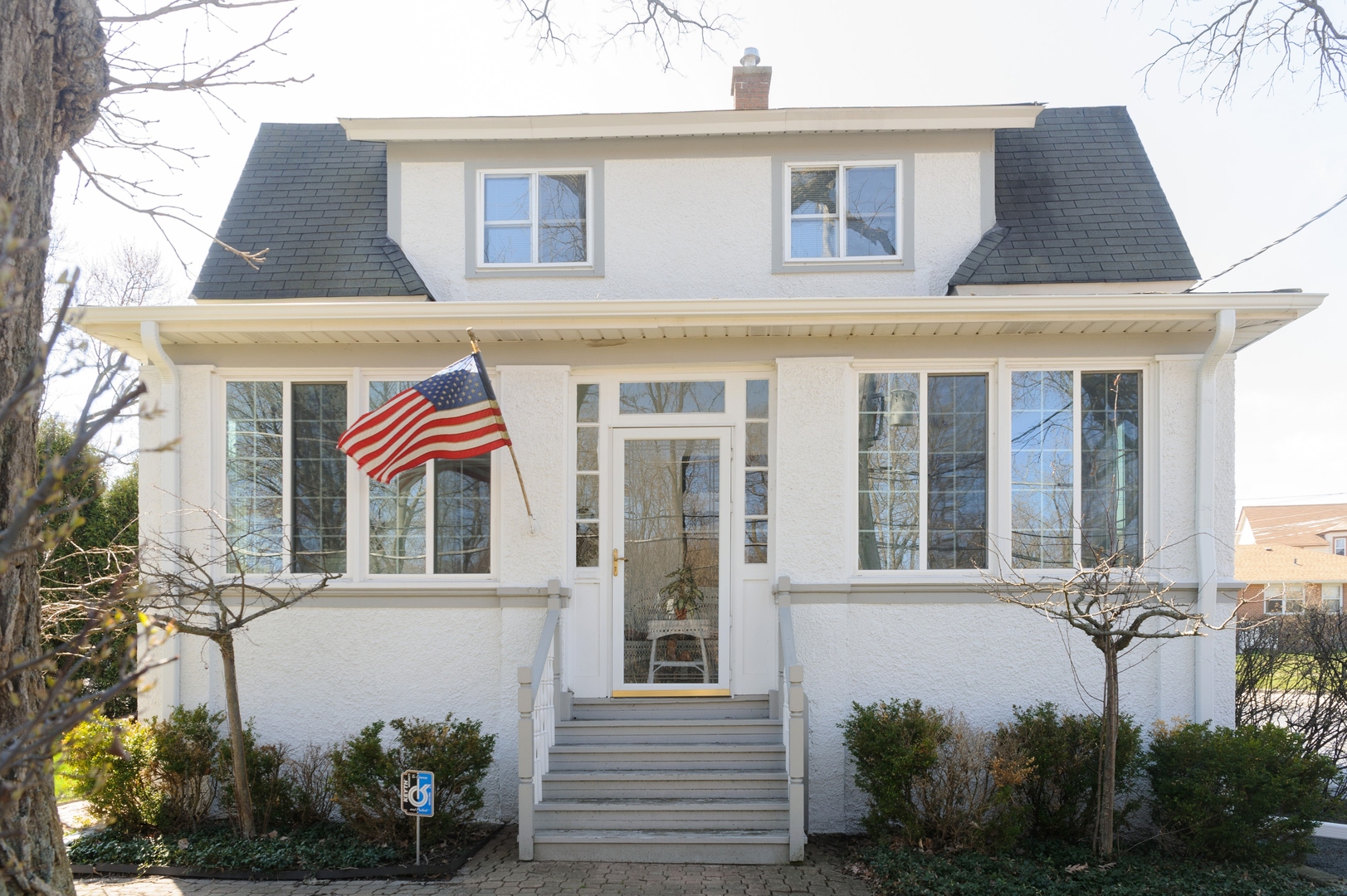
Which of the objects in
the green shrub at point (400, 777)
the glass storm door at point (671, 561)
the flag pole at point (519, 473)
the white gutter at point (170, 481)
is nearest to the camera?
the green shrub at point (400, 777)

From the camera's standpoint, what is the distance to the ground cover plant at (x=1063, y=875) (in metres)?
5.27

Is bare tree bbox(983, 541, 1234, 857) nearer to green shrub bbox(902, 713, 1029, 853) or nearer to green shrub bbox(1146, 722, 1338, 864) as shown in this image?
green shrub bbox(1146, 722, 1338, 864)

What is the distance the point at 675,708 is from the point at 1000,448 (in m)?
3.18

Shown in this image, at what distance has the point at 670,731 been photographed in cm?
659

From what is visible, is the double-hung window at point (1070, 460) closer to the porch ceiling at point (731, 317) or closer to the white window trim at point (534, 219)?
the porch ceiling at point (731, 317)

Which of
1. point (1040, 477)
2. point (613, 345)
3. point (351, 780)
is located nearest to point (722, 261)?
point (613, 345)

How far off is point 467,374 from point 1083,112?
6.89 meters

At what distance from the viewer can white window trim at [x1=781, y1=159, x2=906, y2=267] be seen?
25.2 ft

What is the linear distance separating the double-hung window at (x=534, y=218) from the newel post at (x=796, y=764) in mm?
4015

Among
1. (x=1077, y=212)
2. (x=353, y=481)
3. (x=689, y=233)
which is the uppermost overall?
(x=1077, y=212)

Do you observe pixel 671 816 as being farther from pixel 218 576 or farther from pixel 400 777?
pixel 218 576

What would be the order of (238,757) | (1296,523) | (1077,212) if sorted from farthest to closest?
(1296,523) < (1077,212) < (238,757)

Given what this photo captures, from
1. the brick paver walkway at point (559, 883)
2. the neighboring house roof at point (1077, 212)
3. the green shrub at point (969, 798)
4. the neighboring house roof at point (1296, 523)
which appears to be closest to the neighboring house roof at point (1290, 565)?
the neighboring house roof at point (1296, 523)

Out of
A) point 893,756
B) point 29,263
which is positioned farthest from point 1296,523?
point 29,263
